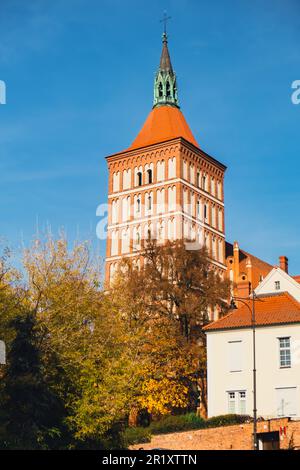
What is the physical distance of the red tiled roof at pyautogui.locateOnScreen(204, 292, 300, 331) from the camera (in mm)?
52375

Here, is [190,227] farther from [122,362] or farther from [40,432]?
[40,432]

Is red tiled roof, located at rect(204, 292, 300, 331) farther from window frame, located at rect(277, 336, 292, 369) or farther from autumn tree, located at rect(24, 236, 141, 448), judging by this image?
autumn tree, located at rect(24, 236, 141, 448)

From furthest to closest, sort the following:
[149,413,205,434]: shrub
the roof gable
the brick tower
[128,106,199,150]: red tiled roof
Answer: [128,106,199,150]: red tiled roof → the brick tower → the roof gable → [149,413,205,434]: shrub

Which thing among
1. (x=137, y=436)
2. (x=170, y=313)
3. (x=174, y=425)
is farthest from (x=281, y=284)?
(x=137, y=436)

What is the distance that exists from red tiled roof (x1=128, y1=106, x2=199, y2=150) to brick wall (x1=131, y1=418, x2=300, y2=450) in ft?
179

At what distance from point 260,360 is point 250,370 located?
91 cm

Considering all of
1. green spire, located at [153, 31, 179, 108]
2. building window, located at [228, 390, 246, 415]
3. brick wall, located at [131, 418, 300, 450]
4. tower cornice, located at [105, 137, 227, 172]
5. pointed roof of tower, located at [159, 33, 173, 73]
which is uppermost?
pointed roof of tower, located at [159, 33, 173, 73]

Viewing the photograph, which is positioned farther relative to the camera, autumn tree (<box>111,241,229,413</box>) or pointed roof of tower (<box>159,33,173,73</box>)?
pointed roof of tower (<box>159,33,173,73</box>)

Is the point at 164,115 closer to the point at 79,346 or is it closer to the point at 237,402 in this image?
the point at 237,402

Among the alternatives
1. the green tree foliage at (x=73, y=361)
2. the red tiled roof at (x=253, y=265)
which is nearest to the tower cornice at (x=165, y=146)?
the red tiled roof at (x=253, y=265)

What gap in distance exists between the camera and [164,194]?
92438 mm

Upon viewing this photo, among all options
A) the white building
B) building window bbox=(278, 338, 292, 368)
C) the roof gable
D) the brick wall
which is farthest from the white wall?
the roof gable

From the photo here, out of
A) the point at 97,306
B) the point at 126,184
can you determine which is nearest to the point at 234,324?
the point at 97,306

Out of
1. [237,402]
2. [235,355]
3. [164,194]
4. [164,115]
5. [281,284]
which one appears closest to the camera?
[237,402]
